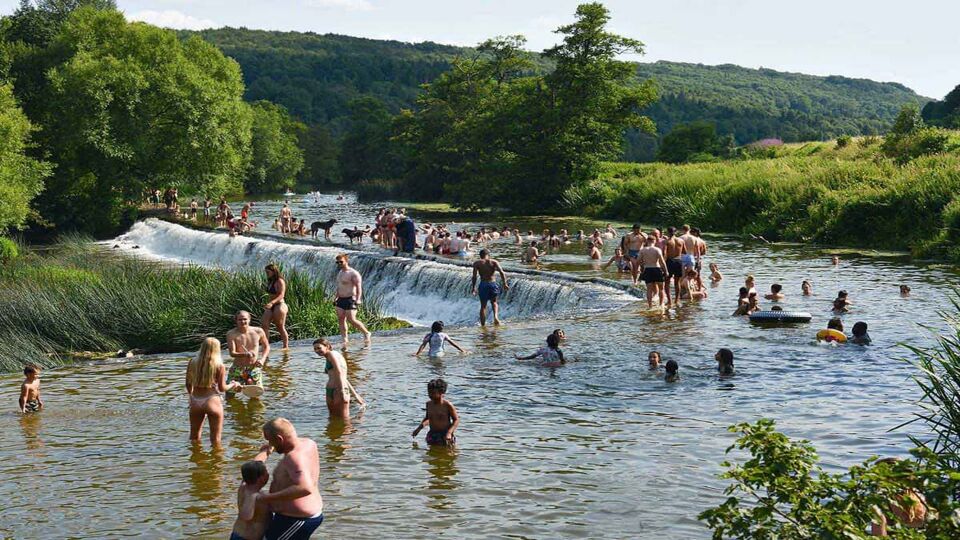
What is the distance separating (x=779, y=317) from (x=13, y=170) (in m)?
31.1

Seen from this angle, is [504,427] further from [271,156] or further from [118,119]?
[271,156]

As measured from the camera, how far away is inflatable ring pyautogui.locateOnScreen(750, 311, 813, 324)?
69.6 feet

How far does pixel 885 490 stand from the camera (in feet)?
20.9

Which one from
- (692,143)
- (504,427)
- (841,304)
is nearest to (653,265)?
(841,304)

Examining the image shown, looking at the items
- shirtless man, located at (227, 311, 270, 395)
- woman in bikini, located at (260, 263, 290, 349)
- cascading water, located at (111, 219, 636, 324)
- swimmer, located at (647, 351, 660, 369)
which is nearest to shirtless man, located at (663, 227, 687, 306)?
cascading water, located at (111, 219, 636, 324)

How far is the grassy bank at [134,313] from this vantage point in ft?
68.3

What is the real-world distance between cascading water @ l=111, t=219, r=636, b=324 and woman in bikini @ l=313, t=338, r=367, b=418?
34.0ft

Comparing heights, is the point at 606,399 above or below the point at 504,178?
below

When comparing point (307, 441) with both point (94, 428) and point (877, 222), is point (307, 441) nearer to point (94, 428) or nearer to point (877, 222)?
point (94, 428)

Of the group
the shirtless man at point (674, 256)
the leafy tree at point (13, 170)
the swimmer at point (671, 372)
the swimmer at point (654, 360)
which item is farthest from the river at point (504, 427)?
the leafy tree at point (13, 170)

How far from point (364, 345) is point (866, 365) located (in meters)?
9.70

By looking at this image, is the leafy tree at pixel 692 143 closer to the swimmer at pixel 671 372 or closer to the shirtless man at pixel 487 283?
the shirtless man at pixel 487 283

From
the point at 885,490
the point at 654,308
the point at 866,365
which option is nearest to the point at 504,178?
the point at 654,308

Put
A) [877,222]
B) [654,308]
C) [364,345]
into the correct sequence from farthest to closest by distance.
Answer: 1. [877,222]
2. [654,308]
3. [364,345]
